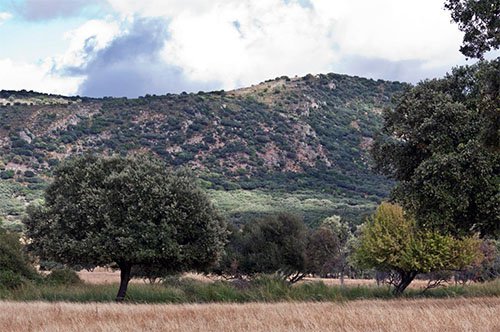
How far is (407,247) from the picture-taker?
32.6m

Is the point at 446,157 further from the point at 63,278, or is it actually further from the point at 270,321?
the point at 63,278

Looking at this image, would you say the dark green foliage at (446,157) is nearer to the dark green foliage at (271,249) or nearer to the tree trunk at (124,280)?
the tree trunk at (124,280)

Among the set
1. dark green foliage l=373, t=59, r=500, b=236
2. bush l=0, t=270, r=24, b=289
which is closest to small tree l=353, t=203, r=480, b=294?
dark green foliage l=373, t=59, r=500, b=236

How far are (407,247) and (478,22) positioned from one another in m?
19.1

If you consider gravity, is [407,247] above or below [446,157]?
below

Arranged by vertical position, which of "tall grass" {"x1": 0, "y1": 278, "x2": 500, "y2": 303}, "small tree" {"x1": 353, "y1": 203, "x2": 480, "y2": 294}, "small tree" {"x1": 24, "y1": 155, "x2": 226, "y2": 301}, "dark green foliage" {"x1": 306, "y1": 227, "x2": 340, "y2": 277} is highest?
"small tree" {"x1": 24, "y1": 155, "x2": 226, "y2": 301}

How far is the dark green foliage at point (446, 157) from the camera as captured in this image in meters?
22.8

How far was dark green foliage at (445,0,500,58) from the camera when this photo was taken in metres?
14.6

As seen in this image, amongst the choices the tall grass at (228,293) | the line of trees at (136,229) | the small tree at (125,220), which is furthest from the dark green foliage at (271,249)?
the small tree at (125,220)

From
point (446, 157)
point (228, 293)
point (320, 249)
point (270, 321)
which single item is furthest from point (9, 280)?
point (320, 249)

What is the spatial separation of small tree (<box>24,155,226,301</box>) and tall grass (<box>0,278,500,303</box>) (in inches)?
50.5

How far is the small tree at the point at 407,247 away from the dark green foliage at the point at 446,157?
5784 mm

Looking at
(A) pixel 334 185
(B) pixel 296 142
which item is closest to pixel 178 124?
(B) pixel 296 142

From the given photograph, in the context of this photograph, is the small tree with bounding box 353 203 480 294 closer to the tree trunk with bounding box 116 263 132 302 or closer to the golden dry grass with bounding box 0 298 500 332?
the tree trunk with bounding box 116 263 132 302
